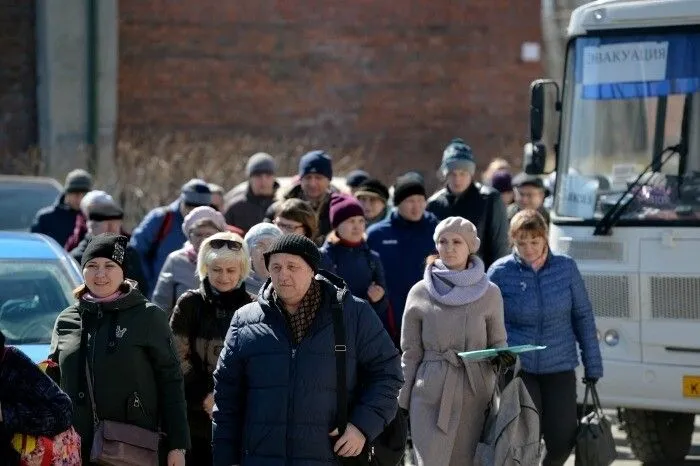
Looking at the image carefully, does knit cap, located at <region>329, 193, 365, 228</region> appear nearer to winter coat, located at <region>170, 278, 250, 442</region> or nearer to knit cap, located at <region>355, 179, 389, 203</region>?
knit cap, located at <region>355, 179, 389, 203</region>

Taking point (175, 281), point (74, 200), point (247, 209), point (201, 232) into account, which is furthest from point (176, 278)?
point (74, 200)

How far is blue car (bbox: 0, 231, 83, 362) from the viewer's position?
31.0 feet

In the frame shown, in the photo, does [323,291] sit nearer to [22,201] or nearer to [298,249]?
[298,249]

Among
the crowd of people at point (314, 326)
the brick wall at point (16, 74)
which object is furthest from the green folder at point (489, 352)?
the brick wall at point (16, 74)

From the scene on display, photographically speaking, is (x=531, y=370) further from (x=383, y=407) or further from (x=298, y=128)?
(x=298, y=128)

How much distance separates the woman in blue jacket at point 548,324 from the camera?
9969 millimetres

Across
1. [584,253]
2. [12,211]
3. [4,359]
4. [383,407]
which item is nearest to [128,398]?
[383,407]

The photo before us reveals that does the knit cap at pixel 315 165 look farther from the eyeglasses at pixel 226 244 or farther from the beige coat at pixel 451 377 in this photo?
the eyeglasses at pixel 226 244

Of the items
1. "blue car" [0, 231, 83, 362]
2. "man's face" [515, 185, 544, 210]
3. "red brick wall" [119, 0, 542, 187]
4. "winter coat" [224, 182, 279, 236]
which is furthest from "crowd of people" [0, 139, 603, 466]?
"red brick wall" [119, 0, 542, 187]

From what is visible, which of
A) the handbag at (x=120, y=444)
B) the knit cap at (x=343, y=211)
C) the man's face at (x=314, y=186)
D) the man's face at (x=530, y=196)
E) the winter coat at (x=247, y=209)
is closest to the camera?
the handbag at (x=120, y=444)

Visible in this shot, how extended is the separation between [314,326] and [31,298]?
3.23 m

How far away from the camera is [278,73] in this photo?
85.7 feet

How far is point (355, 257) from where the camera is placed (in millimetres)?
11234

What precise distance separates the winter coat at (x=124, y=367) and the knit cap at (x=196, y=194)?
4589 mm
